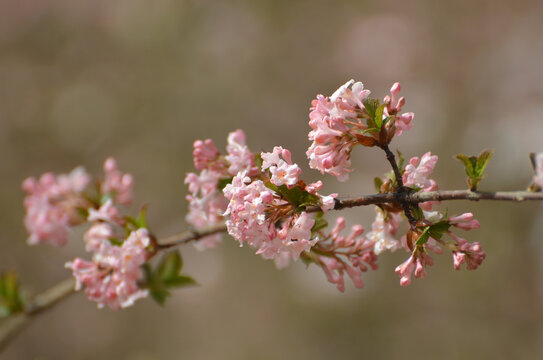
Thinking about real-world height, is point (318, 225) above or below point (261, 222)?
below

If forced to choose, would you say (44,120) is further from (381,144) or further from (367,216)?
(381,144)

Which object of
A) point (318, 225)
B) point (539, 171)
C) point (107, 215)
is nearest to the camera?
point (539, 171)

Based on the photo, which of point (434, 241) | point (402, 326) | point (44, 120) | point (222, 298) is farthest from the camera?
point (44, 120)

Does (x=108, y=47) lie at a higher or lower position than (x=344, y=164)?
higher

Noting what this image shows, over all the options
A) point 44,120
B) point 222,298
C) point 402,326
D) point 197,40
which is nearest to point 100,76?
point 44,120

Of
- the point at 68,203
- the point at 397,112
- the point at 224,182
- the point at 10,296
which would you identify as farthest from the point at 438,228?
the point at 10,296

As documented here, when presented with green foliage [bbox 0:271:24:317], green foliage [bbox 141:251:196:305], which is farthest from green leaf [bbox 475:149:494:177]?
green foliage [bbox 0:271:24:317]

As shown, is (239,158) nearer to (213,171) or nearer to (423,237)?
(213,171)

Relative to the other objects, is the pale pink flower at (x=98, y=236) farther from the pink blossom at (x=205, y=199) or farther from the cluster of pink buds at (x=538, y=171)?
the cluster of pink buds at (x=538, y=171)
